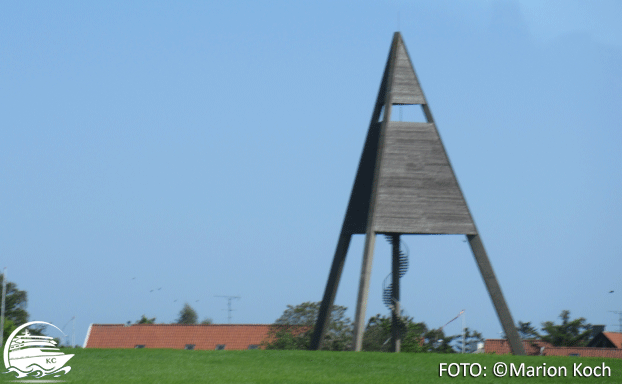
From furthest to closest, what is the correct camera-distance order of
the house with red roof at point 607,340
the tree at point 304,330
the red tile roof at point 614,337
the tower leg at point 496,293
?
the house with red roof at point 607,340
the red tile roof at point 614,337
the tree at point 304,330
the tower leg at point 496,293

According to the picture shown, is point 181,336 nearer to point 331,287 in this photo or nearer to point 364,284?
point 331,287

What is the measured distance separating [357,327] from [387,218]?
120 inches

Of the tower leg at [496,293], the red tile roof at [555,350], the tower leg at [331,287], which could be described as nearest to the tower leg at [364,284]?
the tower leg at [331,287]

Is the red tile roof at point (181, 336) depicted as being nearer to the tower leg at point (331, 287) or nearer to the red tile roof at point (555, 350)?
Result: the red tile roof at point (555, 350)

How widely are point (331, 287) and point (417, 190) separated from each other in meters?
4.12

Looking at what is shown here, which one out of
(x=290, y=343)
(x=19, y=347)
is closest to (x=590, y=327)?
(x=290, y=343)

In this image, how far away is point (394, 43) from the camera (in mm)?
24047

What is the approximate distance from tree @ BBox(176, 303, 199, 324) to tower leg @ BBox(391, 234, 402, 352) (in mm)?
48496

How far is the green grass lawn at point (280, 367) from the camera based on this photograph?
1423cm

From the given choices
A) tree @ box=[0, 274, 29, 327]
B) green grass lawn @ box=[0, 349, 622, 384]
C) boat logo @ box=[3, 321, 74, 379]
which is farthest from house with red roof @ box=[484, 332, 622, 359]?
tree @ box=[0, 274, 29, 327]

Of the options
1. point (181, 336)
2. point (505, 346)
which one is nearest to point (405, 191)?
point (505, 346)

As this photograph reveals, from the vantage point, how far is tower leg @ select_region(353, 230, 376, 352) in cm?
2133

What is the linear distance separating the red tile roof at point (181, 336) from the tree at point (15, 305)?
1047 centimetres

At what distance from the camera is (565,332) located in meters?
33.0
